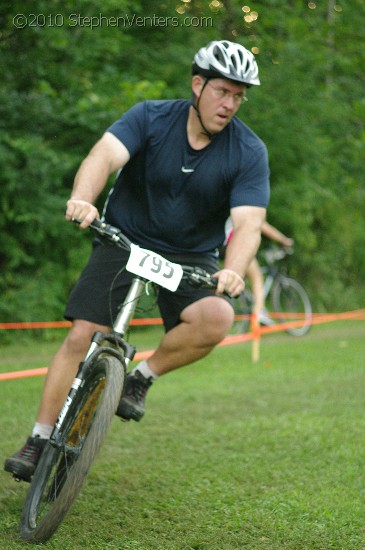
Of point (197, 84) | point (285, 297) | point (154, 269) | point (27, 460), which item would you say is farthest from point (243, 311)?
point (154, 269)

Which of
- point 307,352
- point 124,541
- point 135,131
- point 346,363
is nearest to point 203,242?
point 135,131

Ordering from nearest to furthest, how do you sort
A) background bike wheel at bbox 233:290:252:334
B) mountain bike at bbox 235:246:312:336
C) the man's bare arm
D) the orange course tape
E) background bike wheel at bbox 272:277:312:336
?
the man's bare arm
the orange course tape
background bike wheel at bbox 233:290:252:334
mountain bike at bbox 235:246:312:336
background bike wheel at bbox 272:277:312:336

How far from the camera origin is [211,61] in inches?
186

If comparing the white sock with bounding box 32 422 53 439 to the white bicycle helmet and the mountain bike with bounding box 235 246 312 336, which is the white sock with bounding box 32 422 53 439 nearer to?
the white bicycle helmet

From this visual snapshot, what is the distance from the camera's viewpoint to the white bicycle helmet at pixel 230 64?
4.64 m

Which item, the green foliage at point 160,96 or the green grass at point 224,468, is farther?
the green foliage at point 160,96

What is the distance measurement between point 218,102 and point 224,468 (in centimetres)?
201

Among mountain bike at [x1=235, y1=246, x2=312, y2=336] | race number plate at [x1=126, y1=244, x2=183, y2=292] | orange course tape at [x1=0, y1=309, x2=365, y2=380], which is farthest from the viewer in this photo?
mountain bike at [x1=235, y1=246, x2=312, y2=336]

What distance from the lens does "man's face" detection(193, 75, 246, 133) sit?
4.71 meters

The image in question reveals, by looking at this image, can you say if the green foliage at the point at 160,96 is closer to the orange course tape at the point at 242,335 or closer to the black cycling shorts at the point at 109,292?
the orange course tape at the point at 242,335

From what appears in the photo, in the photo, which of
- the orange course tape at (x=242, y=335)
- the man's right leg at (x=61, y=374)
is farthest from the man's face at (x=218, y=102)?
the orange course tape at (x=242, y=335)

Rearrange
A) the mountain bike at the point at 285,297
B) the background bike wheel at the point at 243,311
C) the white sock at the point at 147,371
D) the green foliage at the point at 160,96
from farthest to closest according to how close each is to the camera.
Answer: the mountain bike at the point at 285,297 < the background bike wheel at the point at 243,311 < the green foliage at the point at 160,96 < the white sock at the point at 147,371

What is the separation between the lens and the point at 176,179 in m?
4.80

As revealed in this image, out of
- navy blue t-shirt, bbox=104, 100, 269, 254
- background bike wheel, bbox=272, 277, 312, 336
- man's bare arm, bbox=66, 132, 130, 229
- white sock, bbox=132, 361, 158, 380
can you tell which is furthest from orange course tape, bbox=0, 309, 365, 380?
man's bare arm, bbox=66, 132, 130, 229
